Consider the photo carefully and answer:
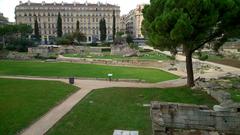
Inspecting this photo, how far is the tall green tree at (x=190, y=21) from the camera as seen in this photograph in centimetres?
2564

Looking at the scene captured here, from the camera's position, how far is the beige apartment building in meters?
156

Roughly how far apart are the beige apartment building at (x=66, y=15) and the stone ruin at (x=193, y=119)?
142888 millimetres

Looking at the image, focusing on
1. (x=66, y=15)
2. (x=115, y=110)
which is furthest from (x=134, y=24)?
(x=115, y=110)

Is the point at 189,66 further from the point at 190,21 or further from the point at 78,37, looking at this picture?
the point at 78,37

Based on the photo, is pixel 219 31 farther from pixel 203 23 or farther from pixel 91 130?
pixel 91 130

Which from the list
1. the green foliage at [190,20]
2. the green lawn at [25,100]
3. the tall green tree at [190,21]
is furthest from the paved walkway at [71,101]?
the green foliage at [190,20]

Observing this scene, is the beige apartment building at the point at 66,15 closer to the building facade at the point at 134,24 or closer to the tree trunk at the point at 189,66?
the building facade at the point at 134,24

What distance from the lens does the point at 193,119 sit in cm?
1349

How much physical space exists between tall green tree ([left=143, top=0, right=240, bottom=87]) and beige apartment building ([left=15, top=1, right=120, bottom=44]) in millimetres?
127912

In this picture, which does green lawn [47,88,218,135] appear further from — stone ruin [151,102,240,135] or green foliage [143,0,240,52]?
green foliage [143,0,240,52]

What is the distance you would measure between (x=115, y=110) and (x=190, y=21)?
30.5ft

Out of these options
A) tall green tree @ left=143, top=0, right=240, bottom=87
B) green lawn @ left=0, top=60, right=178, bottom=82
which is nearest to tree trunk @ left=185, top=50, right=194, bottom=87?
tall green tree @ left=143, top=0, right=240, bottom=87

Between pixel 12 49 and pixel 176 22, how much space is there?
68.9 meters

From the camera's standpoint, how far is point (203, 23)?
26125 millimetres
